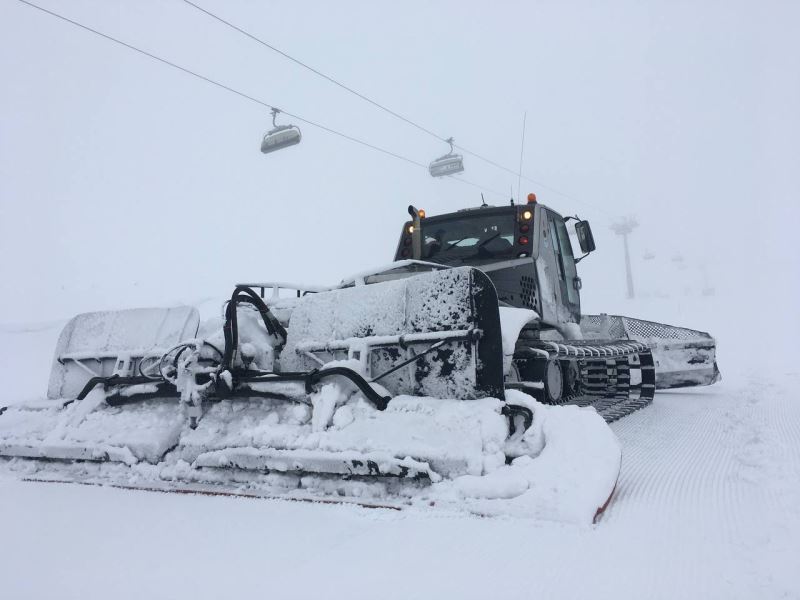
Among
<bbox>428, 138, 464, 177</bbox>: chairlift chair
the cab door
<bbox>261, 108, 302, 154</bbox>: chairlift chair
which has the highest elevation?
<bbox>428, 138, 464, 177</bbox>: chairlift chair

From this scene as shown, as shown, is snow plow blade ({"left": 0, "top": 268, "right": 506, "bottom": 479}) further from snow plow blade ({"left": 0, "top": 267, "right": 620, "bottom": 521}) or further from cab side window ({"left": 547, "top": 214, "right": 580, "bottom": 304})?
cab side window ({"left": 547, "top": 214, "right": 580, "bottom": 304})

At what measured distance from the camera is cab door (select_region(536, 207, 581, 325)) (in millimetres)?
5024

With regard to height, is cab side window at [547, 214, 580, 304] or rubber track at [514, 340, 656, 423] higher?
cab side window at [547, 214, 580, 304]

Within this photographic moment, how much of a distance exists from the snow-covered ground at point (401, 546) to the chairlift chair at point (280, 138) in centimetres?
1340

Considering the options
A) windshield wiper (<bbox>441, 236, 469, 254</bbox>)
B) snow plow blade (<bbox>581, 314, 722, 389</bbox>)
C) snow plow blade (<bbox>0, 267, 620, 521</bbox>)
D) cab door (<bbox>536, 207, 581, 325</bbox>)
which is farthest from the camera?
snow plow blade (<bbox>581, 314, 722, 389</bbox>)

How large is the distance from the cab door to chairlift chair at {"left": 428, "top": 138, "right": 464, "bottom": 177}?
467 inches

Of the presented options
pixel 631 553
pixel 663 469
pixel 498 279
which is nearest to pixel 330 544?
pixel 631 553

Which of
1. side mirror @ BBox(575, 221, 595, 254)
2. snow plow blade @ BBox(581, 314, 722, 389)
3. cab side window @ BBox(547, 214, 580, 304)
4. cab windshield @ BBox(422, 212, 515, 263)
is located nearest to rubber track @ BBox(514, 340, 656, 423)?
snow plow blade @ BBox(581, 314, 722, 389)

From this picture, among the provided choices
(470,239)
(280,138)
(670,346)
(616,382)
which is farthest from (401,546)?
(280,138)

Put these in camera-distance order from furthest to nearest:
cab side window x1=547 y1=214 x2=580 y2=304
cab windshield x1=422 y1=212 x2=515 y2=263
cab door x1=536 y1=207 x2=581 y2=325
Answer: cab side window x1=547 y1=214 x2=580 y2=304
cab windshield x1=422 y1=212 x2=515 y2=263
cab door x1=536 y1=207 x2=581 y2=325

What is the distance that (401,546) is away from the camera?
180cm

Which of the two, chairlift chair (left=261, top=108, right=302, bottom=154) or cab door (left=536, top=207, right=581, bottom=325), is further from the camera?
chairlift chair (left=261, top=108, right=302, bottom=154)

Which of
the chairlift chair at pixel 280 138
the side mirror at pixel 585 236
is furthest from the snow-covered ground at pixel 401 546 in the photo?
the chairlift chair at pixel 280 138

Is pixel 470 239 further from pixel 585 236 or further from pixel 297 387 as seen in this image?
pixel 297 387
